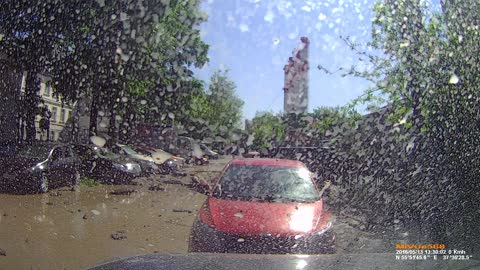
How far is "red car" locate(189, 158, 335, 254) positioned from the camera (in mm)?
4023

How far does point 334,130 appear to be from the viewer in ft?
27.2

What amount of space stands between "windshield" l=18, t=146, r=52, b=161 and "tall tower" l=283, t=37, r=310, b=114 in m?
5.50

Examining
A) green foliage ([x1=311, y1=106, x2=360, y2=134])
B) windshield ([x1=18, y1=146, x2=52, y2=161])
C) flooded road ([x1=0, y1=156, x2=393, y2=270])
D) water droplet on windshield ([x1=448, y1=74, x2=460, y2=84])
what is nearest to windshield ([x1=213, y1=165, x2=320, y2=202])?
flooded road ([x1=0, y1=156, x2=393, y2=270])

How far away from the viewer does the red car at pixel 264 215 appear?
158 inches

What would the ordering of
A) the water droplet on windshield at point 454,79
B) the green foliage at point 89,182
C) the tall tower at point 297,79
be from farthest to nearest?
the green foliage at point 89,182 < the tall tower at point 297,79 < the water droplet on windshield at point 454,79

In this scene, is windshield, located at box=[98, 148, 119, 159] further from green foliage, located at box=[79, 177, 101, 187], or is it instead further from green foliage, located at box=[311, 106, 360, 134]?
green foliage, located at box=[311, 106, 360, 134]

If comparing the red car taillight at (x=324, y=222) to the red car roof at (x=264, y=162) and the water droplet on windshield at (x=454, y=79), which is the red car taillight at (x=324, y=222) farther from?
the water droplet on windshield at (x=454, y=79)

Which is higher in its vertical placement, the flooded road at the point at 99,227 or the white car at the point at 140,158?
the white car at the point at 140,158

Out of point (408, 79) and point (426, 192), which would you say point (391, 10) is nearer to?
point (408, 79)

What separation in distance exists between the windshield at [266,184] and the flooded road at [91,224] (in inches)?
38.8

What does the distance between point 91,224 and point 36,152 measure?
4100 millimetres

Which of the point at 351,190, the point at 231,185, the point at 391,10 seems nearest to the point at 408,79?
the point at 391,10

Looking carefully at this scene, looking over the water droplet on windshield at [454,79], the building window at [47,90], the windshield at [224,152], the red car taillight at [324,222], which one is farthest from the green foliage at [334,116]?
the building window at [47,90]

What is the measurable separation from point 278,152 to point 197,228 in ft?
12.2
